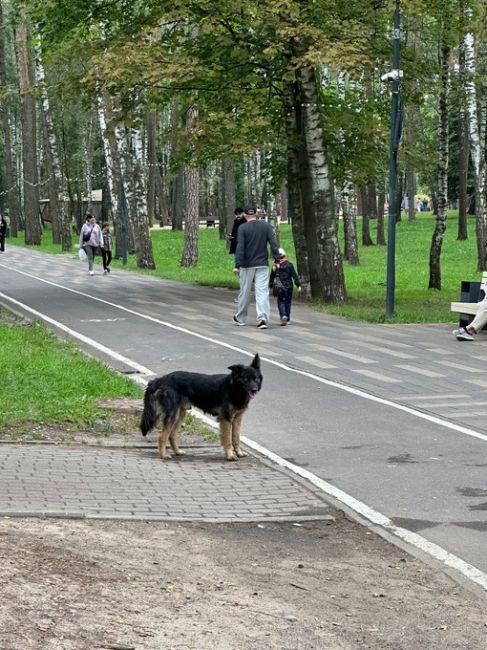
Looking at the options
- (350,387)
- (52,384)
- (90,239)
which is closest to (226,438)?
(52,384)

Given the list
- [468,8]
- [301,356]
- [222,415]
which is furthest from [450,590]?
[468,8]

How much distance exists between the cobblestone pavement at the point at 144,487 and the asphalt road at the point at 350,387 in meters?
0.53

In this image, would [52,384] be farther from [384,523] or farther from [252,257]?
[252,257]

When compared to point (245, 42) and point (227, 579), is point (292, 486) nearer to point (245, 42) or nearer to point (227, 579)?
point (227, 579)

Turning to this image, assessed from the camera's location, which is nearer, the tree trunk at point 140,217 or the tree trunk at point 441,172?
the tree trunk at point 441,172

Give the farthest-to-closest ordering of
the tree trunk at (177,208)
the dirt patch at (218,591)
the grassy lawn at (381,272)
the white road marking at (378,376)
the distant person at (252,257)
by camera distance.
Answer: the tree trunk at (177,208) < the grassy lawn at (381,272) < the distant person at (252,257) < the white road marking at (378,376) < the dirt patch at (218,591)

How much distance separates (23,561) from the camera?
247 inches

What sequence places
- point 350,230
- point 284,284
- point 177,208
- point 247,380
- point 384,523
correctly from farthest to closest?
point 177,208 < point 350,230 < point 284,284 < point 247,380 < point 384,523

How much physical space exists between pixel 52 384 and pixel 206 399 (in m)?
3.38

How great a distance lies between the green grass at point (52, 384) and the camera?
1126 cm

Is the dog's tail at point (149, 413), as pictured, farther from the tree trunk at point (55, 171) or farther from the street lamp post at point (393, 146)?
the tree trunk at point (55, 171)

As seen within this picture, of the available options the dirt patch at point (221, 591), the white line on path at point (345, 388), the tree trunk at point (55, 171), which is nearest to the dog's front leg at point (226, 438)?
the dirt patch at point (221, 591)

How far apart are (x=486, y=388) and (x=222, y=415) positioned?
5.00 meters

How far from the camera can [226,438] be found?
9922mm
